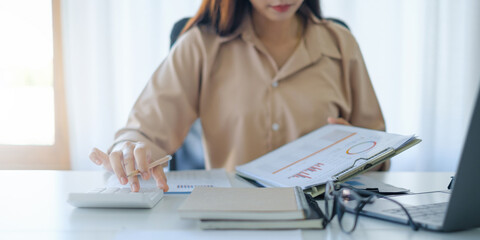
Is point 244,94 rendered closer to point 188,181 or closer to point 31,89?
point 188,181

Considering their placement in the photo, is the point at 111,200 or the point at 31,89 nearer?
the point at 111,200

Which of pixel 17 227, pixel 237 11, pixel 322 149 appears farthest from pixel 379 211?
pixel 237 11

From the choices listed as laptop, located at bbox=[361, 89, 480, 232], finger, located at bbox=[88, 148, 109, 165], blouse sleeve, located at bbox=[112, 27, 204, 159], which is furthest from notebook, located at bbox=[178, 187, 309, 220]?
blouse sleeve, located at bbox=[112, 27, 204, 159]

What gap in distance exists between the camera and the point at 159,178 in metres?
0.84

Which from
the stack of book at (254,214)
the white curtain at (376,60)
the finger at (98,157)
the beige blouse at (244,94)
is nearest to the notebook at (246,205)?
the stack of book at (254,214)

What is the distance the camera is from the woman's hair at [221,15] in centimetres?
137

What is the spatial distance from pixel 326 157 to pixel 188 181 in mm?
283

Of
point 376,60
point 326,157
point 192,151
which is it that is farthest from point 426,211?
point 376,60

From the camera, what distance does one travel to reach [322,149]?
0.95 metres

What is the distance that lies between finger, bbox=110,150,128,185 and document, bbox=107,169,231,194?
26mm

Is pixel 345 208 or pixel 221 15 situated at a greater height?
pixel 221 15

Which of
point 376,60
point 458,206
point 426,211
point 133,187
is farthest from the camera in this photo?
point 376,60

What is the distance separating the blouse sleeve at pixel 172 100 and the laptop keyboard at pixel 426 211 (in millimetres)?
682

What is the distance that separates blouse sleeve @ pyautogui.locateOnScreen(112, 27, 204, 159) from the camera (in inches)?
49.3
